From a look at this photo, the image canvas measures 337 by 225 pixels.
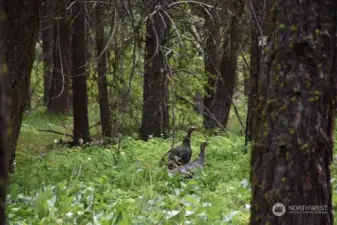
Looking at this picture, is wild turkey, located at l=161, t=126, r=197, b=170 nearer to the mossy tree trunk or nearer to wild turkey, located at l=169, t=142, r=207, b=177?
wild turkey, located at l=169, t=142, r=207, b=177

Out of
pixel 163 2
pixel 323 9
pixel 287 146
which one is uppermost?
pixel 163 2

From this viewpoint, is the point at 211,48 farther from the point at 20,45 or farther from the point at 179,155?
the point at 20,45

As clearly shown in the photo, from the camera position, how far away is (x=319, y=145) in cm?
352

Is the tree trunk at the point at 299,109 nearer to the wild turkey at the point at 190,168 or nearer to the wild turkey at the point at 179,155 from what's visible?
the wild turkey at the point at 190,168

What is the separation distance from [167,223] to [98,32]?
291 inches

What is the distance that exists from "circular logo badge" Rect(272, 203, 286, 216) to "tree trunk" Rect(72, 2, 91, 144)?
29.5 feet

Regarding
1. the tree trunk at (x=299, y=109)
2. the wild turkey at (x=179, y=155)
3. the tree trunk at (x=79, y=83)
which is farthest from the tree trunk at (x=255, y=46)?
the tree trunk at (x=79, y=83)

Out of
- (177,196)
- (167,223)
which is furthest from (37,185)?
(167,223)

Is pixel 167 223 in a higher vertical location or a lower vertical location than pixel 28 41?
lower

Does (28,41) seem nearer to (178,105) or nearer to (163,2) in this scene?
(163,2)

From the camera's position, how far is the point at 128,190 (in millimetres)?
6359

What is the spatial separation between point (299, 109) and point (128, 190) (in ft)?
10.5
